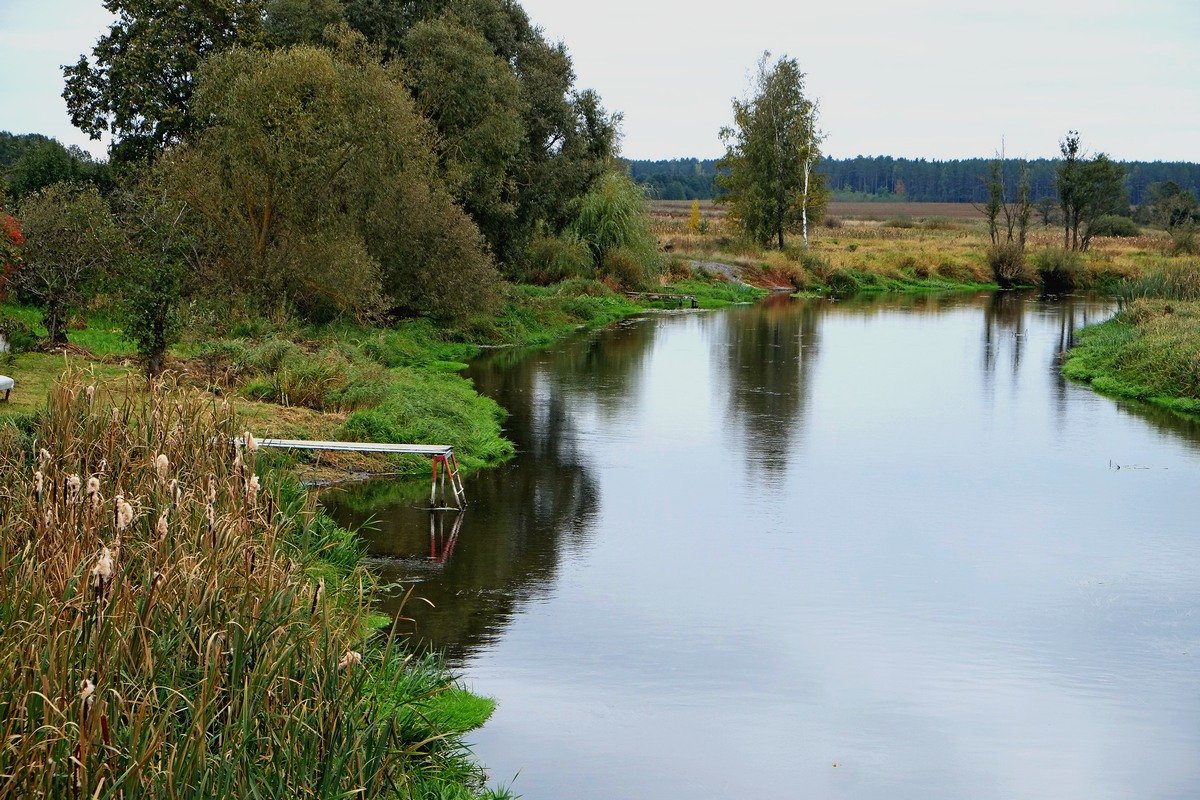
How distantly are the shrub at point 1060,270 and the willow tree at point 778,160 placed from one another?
1065 cm

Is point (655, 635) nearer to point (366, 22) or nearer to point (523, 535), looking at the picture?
point (523, 535)

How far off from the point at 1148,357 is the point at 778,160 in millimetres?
36242

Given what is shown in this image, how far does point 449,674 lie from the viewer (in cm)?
843

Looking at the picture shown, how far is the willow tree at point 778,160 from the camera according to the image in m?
60.5

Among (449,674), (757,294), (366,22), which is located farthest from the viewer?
(757,294)

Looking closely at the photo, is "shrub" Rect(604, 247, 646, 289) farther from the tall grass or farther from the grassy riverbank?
the tall grass

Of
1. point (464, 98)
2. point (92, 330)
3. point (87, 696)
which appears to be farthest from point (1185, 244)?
point (87, 696)

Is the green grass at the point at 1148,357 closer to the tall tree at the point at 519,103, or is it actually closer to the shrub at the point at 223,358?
the tall tree at the point at 519,103

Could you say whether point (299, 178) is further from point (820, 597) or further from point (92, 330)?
point (820, 597)

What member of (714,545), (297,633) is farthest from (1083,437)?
(297,633)

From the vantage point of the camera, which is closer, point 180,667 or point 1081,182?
point 180,667

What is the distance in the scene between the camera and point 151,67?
32.0 m

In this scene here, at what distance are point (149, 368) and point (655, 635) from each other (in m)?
9.11

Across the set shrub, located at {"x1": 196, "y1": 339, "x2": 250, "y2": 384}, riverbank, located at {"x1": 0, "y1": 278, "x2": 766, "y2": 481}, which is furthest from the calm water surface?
shrub, located at {"x1": 196, "y1": 339, "x2": 250, "y2": 384}
